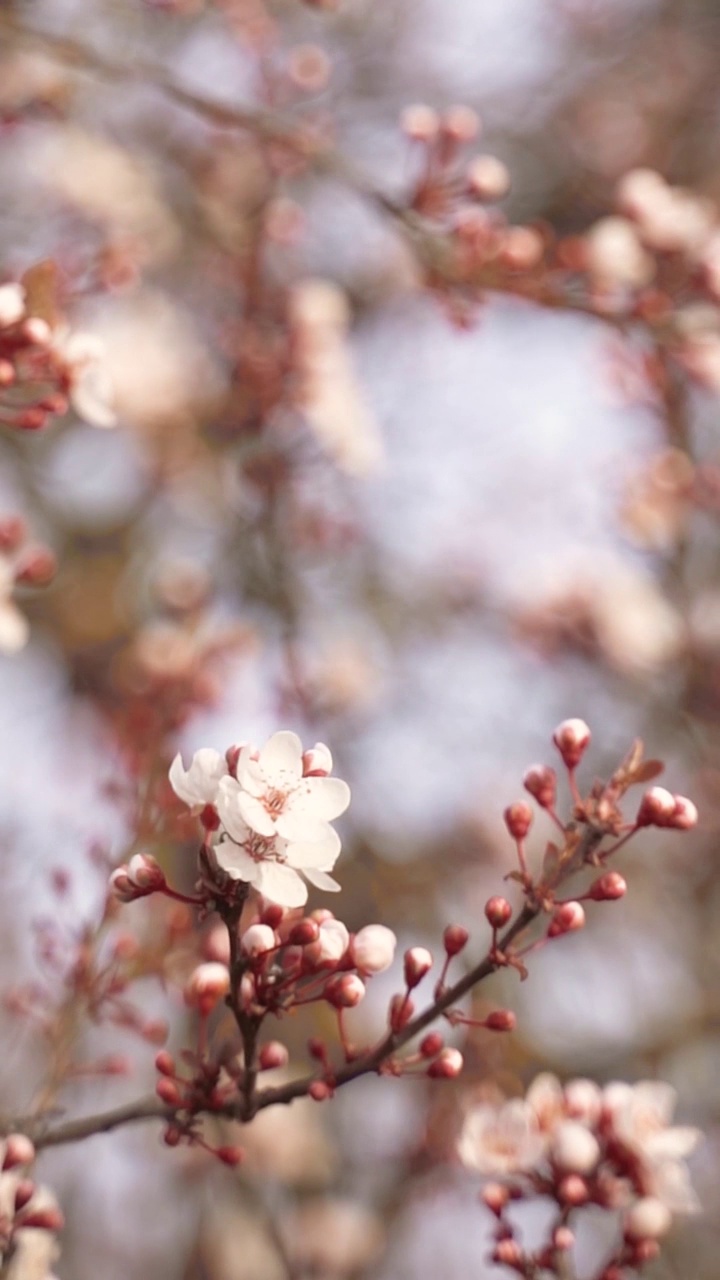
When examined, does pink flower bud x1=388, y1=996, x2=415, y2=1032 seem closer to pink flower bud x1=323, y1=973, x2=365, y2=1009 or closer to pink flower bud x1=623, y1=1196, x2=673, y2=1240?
pink flower bud x1=323, y1=973, x2=365, y2=1009

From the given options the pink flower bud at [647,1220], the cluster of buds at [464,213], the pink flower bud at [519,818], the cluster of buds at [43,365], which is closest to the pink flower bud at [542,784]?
the pink flower bud at [519,818]

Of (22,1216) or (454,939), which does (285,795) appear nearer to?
(454,939)

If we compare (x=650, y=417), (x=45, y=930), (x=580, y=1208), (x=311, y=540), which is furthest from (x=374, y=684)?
(x=580, y=1208)

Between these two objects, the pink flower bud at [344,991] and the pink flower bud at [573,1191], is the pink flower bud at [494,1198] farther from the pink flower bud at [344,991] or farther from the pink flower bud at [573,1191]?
the pink flower bud at [344,991]

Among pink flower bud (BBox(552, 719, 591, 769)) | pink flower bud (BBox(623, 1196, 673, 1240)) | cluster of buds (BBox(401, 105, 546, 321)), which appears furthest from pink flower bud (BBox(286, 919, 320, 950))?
cluster of buds (BBox(401, 105, 546, 321))

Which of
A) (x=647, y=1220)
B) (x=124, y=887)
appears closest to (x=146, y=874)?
(x=124, y=887)

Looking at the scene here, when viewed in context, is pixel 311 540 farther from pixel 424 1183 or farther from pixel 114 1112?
pixel 114 1112
